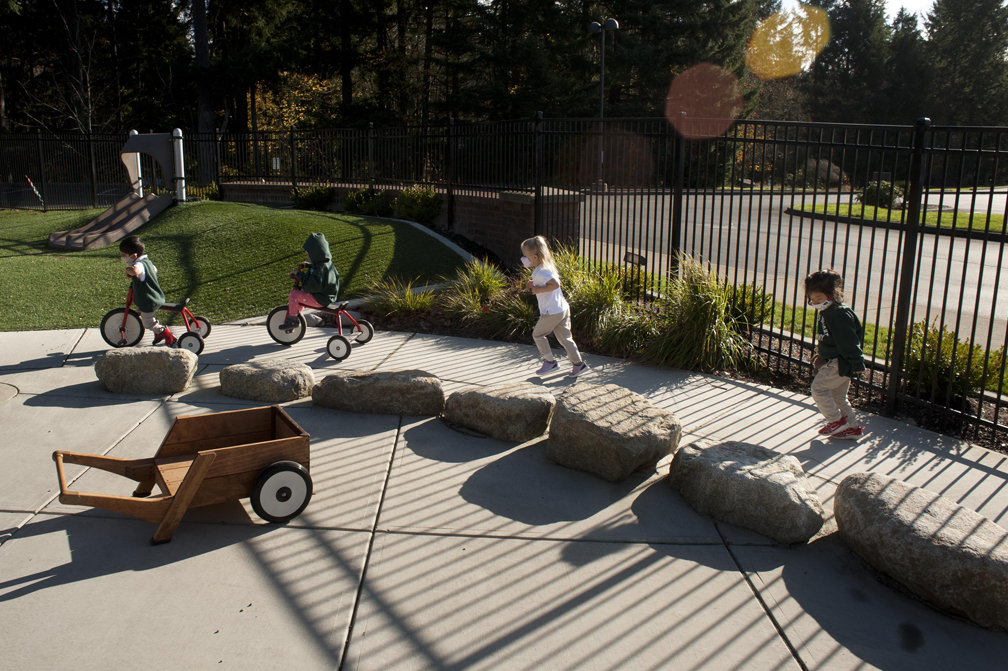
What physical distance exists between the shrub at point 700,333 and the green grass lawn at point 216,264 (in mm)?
4049

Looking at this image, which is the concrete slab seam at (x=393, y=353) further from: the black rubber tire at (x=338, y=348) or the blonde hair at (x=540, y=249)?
the blonde hair at (x=540, y=249)

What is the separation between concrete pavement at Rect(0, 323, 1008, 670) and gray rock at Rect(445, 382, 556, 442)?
0.12 metres

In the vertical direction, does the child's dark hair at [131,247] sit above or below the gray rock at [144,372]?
above

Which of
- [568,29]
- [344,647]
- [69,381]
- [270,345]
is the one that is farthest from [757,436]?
[568,29]

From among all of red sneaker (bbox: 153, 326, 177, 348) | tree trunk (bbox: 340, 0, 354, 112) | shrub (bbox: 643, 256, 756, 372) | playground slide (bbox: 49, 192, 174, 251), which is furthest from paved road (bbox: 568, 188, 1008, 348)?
tree trunk (bbox: 340, 0, 354, 112)

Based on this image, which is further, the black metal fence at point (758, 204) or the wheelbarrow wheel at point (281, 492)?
the black metal fence at point (758, 204)

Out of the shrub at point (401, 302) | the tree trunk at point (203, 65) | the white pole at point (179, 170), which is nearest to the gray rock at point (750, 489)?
the shrub at point (401, 302)

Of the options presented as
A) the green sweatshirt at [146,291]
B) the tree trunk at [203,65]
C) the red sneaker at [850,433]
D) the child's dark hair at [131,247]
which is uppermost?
the tree trunk at [203,65]

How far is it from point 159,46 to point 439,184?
29501 millimetres

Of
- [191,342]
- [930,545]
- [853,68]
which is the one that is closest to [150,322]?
[191,342]

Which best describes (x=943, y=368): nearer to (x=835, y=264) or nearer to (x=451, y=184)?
(x=835, y=264)

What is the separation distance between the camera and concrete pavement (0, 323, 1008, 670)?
3.11 m

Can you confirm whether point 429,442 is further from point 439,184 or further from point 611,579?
point 439,184

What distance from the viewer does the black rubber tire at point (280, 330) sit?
764 centimetres
